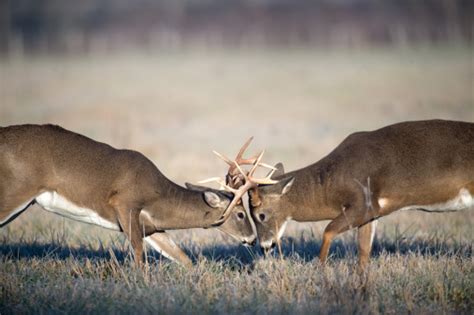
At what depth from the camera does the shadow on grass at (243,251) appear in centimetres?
1103

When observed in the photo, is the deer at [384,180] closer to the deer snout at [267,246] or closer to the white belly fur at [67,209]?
the deer snout at [267,246]

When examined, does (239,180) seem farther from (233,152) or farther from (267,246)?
(233,152)

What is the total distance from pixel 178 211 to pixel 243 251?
1.38 m

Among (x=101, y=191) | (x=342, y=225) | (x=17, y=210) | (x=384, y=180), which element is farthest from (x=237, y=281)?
(x=17, y=210)

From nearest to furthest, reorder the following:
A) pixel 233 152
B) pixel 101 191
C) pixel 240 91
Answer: pixel 101 191 < pixel 233 152 < pixel 240 91

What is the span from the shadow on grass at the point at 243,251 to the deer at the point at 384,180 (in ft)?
2.02

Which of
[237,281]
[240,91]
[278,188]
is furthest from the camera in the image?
[240,91]

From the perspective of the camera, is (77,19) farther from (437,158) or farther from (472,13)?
(437,158)

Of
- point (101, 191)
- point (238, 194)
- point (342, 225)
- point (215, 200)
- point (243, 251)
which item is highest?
point (101, 191)

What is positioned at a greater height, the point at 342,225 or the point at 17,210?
the point at 17,210

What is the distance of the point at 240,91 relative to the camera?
137 ft

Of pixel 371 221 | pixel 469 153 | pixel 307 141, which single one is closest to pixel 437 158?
pixel 469 153

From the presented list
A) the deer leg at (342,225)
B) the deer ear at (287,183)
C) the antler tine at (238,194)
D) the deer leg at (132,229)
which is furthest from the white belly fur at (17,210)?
the deer leg at (342,225)

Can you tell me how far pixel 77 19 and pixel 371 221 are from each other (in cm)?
12763
